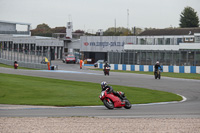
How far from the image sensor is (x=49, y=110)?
47.8 feet

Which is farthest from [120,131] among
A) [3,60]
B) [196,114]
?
[3,60]

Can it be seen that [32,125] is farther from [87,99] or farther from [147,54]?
[147,54]

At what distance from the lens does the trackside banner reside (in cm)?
7288

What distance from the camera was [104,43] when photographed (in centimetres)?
7525

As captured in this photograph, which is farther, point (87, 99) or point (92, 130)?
point (87, 99)

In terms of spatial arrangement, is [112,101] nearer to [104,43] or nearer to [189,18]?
[104,43]

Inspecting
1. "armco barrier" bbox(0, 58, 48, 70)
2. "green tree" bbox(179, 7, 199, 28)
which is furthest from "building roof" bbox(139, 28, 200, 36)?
"green tree" bbox(179, 7, 199, 28)

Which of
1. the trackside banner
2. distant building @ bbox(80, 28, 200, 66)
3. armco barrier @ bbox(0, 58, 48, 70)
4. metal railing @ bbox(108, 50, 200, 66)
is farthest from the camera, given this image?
the trackside banner

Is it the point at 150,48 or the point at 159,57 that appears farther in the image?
the point at 150,48

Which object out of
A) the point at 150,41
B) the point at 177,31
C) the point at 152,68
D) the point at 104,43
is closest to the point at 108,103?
the point at 152,68

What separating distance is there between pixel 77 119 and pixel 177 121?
→ 297 cm

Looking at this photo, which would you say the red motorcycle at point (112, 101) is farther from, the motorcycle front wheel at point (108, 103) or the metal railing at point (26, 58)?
the metal railing at point (26, 58)

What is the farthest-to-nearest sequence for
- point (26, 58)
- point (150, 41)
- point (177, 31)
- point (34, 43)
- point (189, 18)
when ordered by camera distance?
point (189, 18), point (34, 43), point (177, 31), point (150, 41), point (26, 58)

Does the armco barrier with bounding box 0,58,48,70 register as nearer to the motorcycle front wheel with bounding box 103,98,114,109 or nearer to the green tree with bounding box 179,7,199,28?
the motorcycle front wheel with bounding box 103,98,114,109
